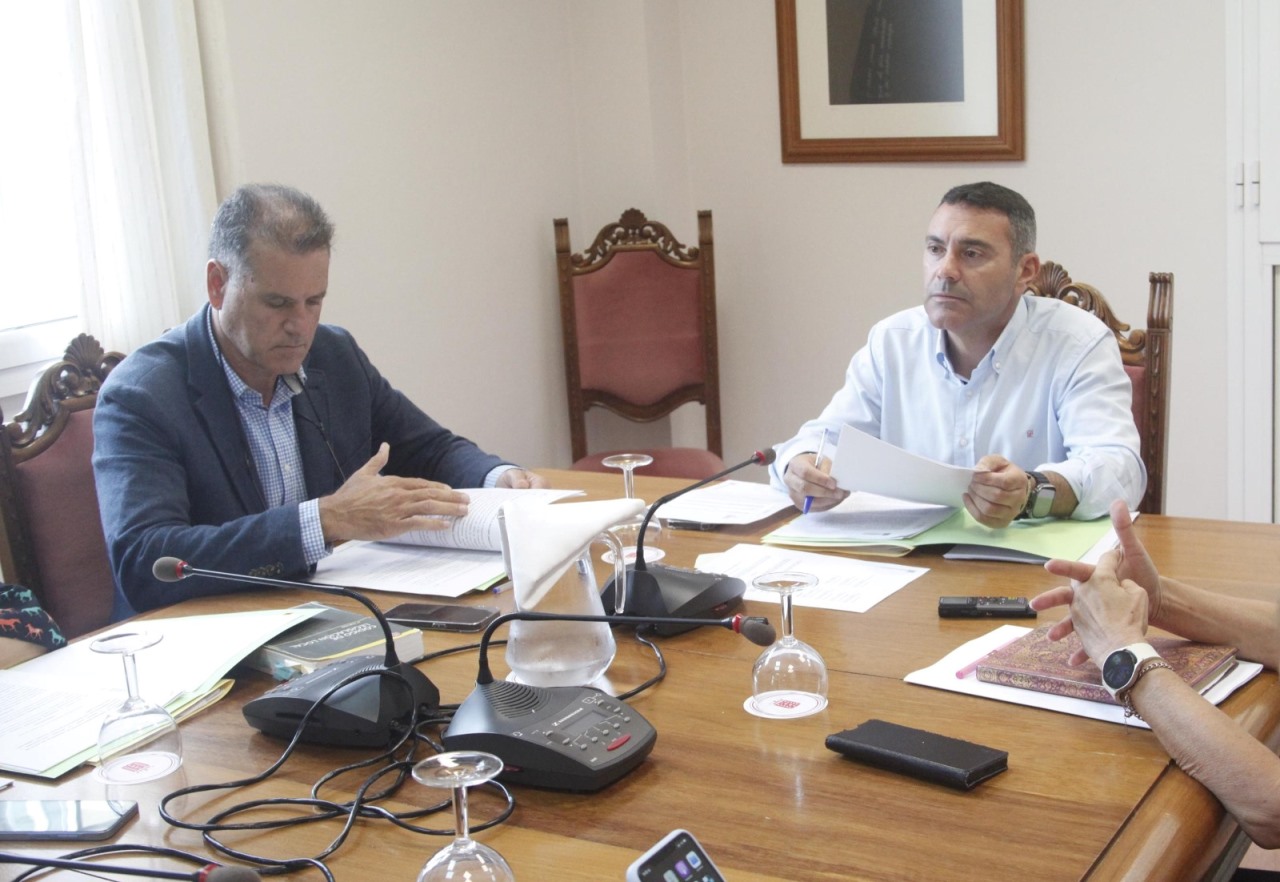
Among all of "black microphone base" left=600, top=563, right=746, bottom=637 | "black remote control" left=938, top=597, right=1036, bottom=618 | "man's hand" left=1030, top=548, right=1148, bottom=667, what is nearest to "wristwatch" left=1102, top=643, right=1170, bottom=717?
"man's hand" left=1030, top=548, right=1148, bottom=667

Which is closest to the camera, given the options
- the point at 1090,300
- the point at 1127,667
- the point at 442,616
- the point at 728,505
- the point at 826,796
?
the point at 826,796

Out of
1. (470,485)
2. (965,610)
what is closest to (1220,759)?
(965,610)

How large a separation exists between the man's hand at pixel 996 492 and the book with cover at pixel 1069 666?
0.42 metres

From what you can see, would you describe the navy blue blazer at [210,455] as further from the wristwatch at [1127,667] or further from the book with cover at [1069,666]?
A: the wristwatch at [1127,667]

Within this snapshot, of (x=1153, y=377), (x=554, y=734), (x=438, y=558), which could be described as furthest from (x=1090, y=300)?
(x=554, y=734)

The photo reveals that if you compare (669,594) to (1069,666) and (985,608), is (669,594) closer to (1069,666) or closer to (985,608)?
(985,608)

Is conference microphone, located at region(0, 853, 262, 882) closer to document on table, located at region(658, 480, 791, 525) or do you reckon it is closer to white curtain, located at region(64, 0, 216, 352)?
document on table, located at region(658, 480, 791, 525)

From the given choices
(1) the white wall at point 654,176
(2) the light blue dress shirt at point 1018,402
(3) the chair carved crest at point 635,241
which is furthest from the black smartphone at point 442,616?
(3) the chair carved crest at point 635,241

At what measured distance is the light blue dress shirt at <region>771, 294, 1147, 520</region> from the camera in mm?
2143

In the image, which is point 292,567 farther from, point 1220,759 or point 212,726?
point 1220,759

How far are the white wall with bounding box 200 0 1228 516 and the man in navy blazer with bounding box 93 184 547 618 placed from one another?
2.70 feet

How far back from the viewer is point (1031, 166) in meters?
3.69

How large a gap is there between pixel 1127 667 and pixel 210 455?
1516mm

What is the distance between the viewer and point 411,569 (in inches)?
80.1
